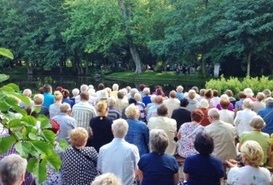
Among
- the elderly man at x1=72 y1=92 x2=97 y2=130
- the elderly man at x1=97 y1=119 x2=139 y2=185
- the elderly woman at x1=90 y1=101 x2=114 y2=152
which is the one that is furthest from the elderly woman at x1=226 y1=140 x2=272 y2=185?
the elderly man at x1=72 y1=92 x2=97 y2=130

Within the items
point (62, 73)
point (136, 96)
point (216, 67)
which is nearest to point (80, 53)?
point (62, 73)

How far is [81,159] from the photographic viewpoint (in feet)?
16.9

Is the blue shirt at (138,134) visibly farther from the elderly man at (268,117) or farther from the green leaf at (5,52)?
the green leaf at (5,52)

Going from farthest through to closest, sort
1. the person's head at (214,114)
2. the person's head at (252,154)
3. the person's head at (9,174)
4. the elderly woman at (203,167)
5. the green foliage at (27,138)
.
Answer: the person's head at (214,114) < the elderly woman at (203,167) < the person's head at (252,154) < the person's head at (9,174) < the green foliage at (27,138)

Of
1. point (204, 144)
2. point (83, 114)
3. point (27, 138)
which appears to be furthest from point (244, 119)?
point (27, 138)

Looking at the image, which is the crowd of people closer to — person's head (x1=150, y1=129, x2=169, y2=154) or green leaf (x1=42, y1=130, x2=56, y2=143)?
person's head (x1=150, y1=129, x2=169, y2=154)

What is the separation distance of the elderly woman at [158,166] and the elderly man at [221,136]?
2041mm

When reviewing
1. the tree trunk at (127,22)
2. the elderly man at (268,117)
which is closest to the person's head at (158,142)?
the elderly man at (268,117)

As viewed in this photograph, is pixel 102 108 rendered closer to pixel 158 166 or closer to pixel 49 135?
pixel 158 166

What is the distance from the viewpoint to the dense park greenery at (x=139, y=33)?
32625mm

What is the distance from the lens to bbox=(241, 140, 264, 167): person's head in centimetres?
454

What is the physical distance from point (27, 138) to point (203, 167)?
3.35 meters

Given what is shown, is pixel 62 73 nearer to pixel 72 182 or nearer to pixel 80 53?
pixel 80 53

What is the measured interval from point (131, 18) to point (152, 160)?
39.4 metres
